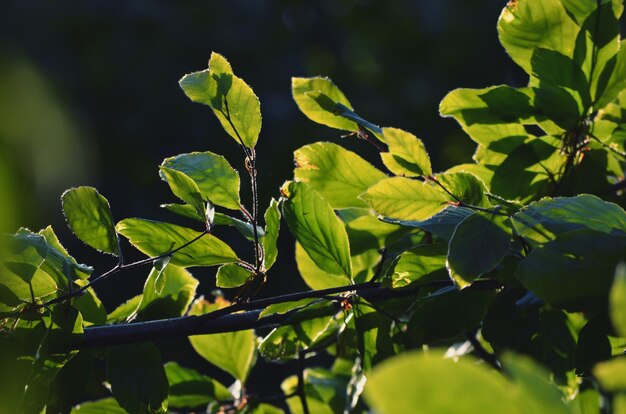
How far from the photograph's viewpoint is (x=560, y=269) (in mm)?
394

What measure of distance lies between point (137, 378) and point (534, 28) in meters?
0.38

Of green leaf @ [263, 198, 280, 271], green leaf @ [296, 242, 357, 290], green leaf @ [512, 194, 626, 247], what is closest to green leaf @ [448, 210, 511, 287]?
green leaf @ [512, 194, 626, 247]

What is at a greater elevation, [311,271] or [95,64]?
[311,271]

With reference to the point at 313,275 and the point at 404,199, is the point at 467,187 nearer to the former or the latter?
the point at 404,199

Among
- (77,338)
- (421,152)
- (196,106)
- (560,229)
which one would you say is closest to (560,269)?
(560,229)

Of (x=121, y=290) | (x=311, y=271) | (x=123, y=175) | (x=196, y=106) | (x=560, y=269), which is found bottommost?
(x=121, y=290)

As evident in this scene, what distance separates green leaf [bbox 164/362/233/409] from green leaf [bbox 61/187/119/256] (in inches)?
8.5

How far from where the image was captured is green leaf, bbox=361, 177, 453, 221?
1.63 feet

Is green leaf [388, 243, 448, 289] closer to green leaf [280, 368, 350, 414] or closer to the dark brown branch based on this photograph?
the dark brown branch

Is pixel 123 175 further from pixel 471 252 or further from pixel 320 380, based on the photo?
pixel 471 252

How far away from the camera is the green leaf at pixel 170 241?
50cm

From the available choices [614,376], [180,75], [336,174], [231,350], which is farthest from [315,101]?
[180,75]

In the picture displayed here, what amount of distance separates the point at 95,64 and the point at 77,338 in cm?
455

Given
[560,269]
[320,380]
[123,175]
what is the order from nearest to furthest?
[560,269]
[320,380]
[123,175]
